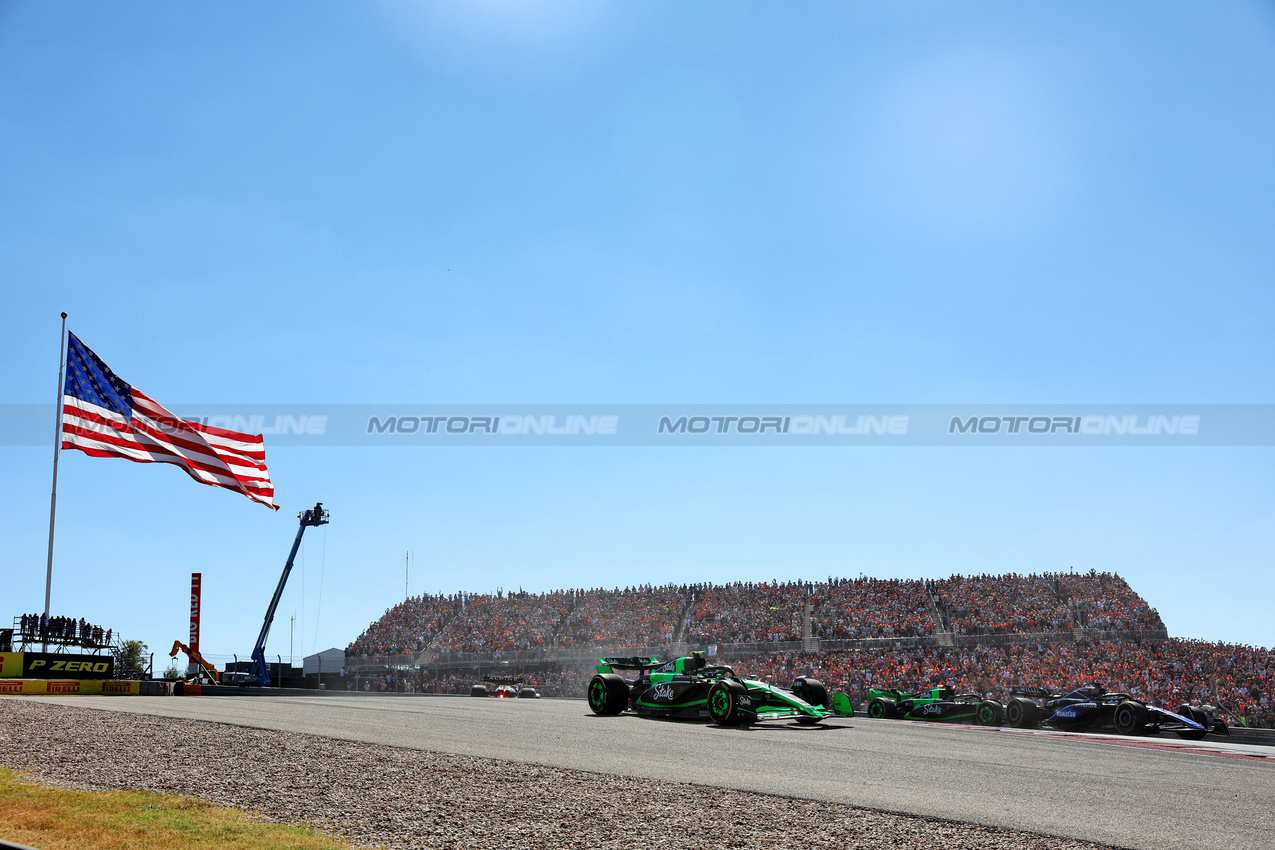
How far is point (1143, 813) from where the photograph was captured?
852cm

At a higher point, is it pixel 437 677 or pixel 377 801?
pixel 377 801

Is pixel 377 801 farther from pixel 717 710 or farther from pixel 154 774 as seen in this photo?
pixel 717 710

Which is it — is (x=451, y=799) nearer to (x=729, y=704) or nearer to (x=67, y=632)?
(x=729, y=704)

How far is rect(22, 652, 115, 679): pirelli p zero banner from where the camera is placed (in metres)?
27.3

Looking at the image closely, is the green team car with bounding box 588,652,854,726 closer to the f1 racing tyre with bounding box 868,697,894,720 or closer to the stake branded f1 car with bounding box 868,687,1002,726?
the stake branded f1 car with bounding box 868,687,1002,726

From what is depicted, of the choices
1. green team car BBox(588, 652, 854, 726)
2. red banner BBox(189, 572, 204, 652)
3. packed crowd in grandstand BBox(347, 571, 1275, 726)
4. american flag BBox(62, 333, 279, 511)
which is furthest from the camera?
red banner BBox(189, 572, 204, 652)

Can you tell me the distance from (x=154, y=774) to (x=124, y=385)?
47.3 ft

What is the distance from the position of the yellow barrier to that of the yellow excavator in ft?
26.6

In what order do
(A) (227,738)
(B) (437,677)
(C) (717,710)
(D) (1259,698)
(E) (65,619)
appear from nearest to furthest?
(A) (227,738) < (C) (717,710) < (D) (1259,698) < (E) (65,619) < (B) (437,677)

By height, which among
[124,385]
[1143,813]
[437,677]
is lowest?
[437,677]

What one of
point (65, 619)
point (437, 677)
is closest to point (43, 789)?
point (65, 619)

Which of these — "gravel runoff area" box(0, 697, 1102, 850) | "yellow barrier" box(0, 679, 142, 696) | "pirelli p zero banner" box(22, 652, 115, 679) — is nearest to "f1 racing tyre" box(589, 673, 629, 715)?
"gravel runoff area" box(0, 697, 1102, 850)

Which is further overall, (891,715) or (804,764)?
(891,715)

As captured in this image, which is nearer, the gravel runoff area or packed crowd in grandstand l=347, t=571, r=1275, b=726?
the gravel runoff area
